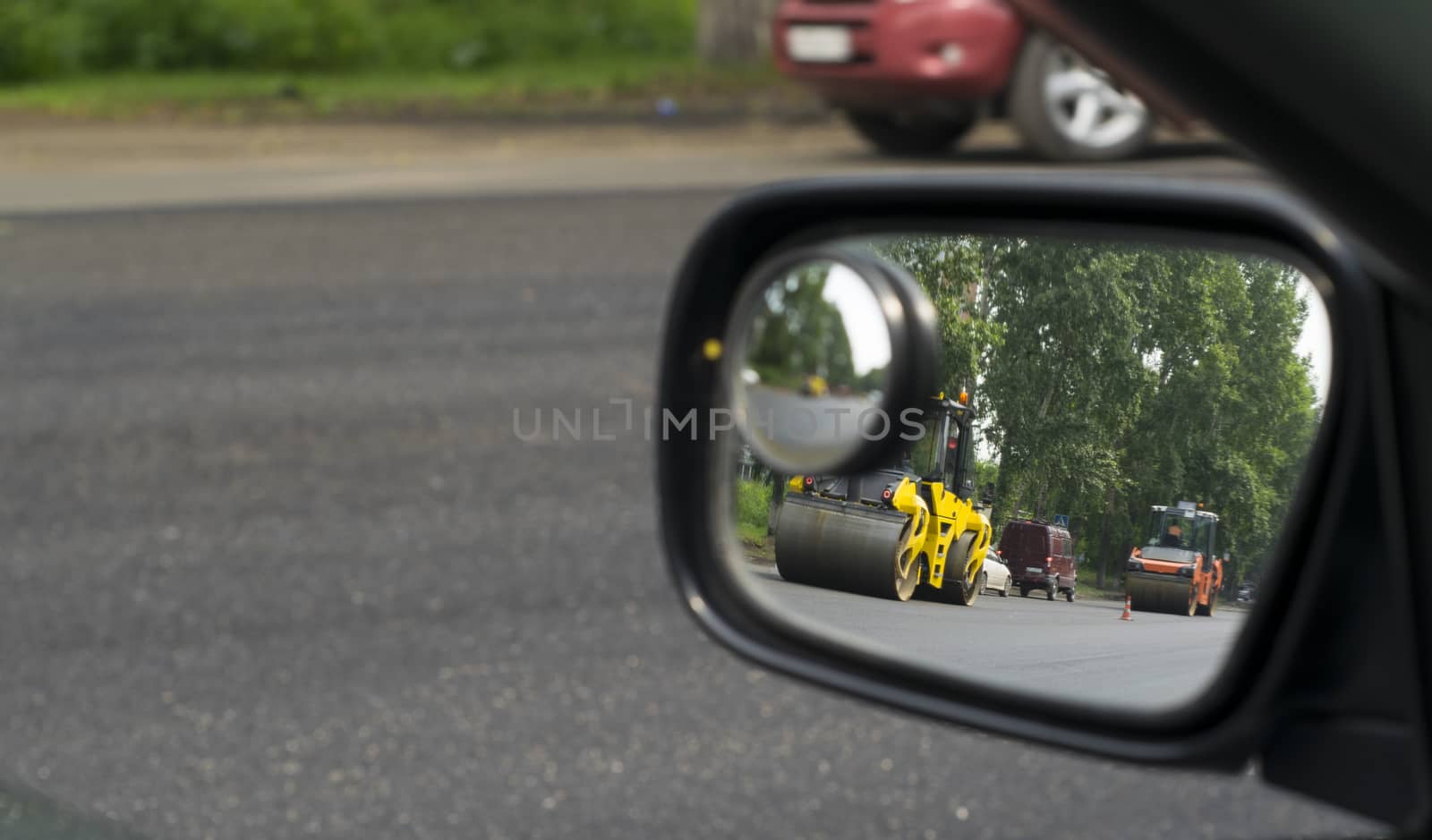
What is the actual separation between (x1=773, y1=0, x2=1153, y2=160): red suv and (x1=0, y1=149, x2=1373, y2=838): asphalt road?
13.6ft

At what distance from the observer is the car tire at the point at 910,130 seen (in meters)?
12.1

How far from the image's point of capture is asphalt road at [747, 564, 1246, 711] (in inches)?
44.2

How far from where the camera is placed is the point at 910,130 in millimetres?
12797

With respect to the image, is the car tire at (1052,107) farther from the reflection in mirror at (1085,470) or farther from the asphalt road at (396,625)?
the reflection in mirror at (1085,470)

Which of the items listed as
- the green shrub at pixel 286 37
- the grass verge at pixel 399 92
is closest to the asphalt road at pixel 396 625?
the grass verge at pixel 399 92

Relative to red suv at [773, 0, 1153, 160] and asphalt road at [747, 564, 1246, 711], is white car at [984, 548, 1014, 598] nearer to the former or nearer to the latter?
asphalt road at [747, 564, 1246, 711]

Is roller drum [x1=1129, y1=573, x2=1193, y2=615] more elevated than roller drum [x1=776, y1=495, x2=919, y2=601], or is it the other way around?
roller drum [x1=1129, y1=573, x2=1193, y2=615]

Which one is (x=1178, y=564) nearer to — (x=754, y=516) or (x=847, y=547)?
(x=847, y=547)

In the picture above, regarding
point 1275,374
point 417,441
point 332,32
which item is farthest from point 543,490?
point 332,32

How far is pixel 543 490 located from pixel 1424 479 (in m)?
4.85

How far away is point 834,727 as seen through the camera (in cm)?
379

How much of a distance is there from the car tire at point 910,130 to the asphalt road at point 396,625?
461 cm

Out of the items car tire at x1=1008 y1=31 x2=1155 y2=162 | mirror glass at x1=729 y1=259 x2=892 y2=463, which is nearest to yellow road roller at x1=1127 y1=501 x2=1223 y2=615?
mirror glass at x1=729 y1=259 x2=892 y2=463

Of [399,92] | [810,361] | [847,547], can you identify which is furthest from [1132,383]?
[399,92]
